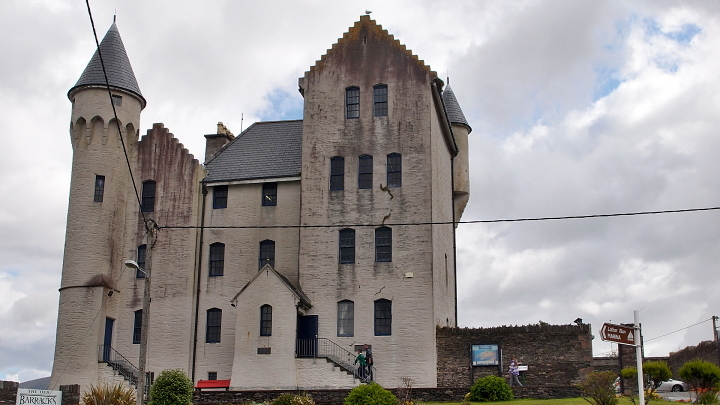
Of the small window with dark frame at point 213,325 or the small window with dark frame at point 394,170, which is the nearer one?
the small window with dark frame at point 394,170

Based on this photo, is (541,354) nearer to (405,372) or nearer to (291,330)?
(405,372)

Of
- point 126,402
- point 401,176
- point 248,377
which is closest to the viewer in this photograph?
point 126,402

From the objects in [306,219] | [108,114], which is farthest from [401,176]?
[108,114]

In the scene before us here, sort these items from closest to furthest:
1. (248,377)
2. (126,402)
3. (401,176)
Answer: (126,402)
(248,377)
(401,176)

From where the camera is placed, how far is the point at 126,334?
139 ft

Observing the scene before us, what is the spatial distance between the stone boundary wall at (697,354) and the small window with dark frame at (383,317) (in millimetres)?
14947

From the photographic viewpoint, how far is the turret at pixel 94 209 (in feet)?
134

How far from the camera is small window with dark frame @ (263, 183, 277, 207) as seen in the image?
4347 cm

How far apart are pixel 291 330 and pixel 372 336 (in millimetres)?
3793

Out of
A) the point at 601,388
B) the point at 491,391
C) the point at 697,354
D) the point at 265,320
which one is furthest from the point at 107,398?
the point at 697,354

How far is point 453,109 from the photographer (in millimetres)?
50188

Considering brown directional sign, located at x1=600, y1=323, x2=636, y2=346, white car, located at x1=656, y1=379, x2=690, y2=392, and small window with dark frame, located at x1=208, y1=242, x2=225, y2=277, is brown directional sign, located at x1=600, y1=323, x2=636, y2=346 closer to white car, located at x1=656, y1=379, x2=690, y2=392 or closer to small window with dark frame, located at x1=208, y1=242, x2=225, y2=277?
white car, located at x1=656, y1=379, x2=690, y2=392

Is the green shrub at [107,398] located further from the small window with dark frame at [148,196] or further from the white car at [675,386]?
the white car at [675,386]

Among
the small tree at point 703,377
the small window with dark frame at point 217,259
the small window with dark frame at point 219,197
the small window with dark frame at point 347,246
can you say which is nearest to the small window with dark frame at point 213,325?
the small window with dark frame at point 217,259
